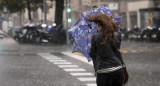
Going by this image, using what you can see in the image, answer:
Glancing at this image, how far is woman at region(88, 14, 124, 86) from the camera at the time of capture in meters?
5.65

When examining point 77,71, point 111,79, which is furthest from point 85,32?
point 77,71

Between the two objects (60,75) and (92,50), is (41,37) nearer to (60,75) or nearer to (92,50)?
(60,75)

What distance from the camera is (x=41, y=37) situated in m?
28.4

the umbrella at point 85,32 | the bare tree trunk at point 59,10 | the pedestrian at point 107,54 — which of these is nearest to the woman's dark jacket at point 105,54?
the pedestrian at point 107,54

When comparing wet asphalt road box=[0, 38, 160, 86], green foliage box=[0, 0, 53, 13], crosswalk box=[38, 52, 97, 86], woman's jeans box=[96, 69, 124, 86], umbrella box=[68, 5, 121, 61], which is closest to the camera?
woman's jeans box=[96, 69, 124, 86]

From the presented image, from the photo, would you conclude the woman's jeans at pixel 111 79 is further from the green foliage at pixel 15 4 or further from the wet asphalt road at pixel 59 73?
the green foliage at pixel 15 4

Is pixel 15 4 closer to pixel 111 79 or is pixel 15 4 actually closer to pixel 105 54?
pixel 105 54

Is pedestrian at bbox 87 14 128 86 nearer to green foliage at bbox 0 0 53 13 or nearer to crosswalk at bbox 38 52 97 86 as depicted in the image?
crosswalk at bbox 38 52 97 86

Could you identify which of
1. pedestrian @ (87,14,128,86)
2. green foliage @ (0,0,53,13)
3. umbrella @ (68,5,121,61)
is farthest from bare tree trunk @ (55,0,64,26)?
pedestrian @ (87,14,128,86)

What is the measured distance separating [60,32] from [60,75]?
16711 millimetres

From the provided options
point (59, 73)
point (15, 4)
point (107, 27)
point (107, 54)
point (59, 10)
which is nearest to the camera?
point (107, 27)

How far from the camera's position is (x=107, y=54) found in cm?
573

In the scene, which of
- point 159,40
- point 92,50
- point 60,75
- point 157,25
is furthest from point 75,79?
point 157,25

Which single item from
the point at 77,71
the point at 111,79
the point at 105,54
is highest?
the point at 105,54
